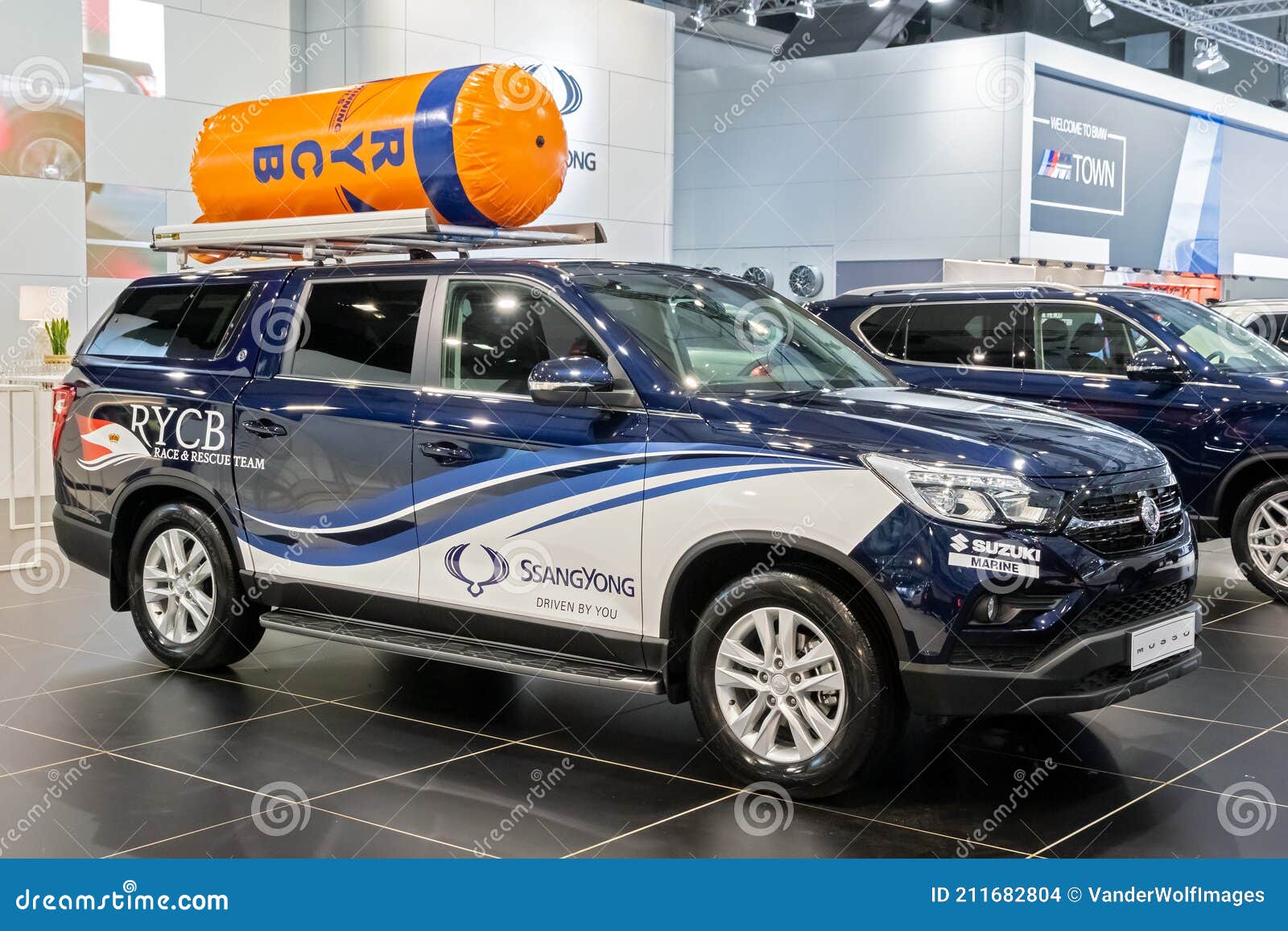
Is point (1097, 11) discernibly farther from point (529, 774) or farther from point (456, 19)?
point (529, 774)

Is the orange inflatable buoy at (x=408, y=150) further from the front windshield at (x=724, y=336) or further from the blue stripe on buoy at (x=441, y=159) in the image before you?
the front windshield at (x=724, y=336)

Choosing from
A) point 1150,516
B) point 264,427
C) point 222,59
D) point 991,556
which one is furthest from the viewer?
point 222,59

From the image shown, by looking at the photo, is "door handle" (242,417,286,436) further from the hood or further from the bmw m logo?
the bmw m logo

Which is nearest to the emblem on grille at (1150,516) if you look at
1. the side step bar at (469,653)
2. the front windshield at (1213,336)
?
the side step bar at (469,653)

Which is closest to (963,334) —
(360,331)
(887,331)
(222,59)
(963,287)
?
(963,287)

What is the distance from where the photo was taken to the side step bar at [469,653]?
15.2 ft

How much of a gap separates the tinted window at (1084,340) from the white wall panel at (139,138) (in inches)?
314

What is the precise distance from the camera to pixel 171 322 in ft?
20.2

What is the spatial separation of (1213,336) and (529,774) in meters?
5.43

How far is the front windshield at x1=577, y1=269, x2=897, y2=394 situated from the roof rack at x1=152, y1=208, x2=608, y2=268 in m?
0.84

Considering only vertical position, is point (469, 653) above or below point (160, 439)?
below

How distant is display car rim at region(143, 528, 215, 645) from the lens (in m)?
5.99

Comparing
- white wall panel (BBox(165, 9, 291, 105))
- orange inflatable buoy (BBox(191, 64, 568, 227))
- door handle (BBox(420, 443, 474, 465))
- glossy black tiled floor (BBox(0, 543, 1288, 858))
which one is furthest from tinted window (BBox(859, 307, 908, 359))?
white wall panel (BBox(165, 9, 291, 105))

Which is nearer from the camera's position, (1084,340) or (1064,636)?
(1064,636)
